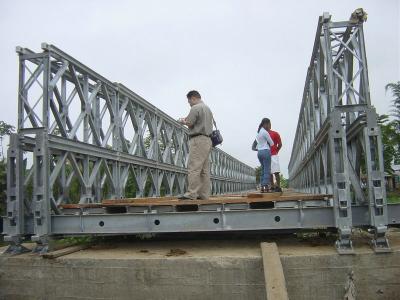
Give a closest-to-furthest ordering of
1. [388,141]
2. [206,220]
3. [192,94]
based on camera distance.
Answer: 1. [206,220]
2. [192,94]
3. [388,141]

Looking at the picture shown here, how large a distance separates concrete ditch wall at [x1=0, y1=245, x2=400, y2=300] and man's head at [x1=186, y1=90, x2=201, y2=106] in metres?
2.78

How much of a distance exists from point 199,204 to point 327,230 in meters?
2.30

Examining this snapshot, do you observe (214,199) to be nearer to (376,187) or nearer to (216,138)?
(216,138)

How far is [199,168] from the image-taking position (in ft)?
22.6

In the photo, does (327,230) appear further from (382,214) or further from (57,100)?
(57,100)

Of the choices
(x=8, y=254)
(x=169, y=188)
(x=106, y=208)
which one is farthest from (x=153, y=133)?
(x=8, y=254)

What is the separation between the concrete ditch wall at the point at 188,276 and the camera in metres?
5.25

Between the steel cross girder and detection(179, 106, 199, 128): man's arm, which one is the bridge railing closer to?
detection(179, 106, 199, 128): man's arm

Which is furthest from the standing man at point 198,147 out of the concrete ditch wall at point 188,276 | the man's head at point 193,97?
the concrete ditch wall at point 188,276

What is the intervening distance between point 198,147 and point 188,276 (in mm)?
2354

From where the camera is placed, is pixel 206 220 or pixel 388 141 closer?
pixel 206 220

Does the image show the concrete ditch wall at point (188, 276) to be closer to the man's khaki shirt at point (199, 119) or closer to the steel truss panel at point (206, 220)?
the steel truss panel at point (206, 220)

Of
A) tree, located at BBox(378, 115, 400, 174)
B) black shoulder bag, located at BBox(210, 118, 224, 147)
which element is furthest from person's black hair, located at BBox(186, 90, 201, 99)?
tree, located at BBox(378, 115, 400, 174)

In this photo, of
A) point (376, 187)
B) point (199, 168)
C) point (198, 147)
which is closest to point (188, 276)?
point (199, 168)
